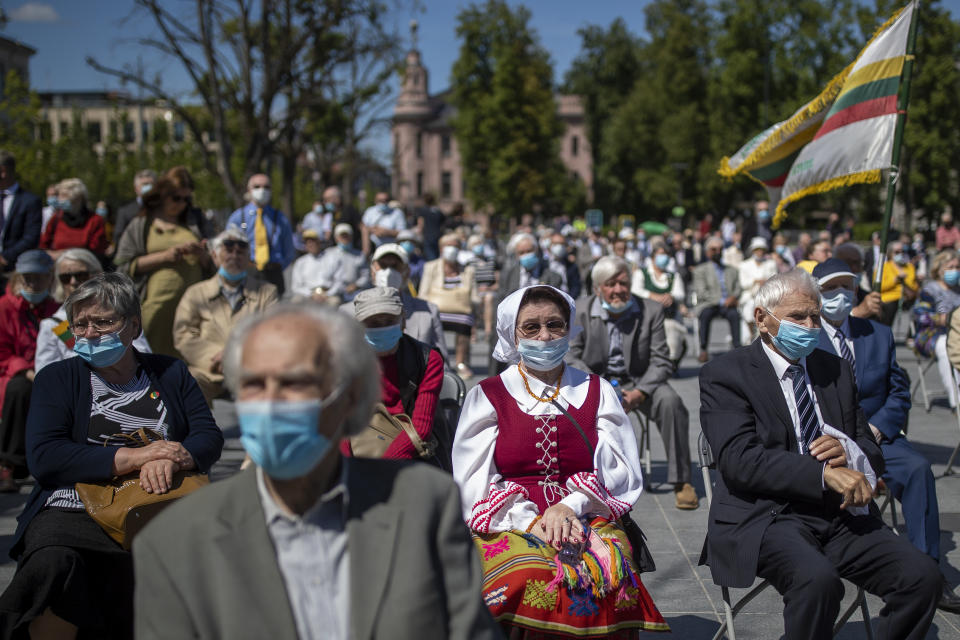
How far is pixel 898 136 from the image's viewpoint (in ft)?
22.0

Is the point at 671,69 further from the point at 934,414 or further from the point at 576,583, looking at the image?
the point at 576,583

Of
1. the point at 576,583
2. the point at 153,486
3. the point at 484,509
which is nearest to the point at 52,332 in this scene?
the point at 153,486

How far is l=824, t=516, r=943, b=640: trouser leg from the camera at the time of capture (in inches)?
143

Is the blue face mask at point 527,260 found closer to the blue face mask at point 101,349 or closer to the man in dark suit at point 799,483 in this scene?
the man in dark suit at point 799,483

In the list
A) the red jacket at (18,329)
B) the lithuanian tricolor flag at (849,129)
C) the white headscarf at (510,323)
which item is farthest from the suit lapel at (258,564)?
the lithuanian tricolor flag at (849,129)

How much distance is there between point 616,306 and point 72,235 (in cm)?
500

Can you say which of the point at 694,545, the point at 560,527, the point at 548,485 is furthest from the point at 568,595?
the point at 694,545

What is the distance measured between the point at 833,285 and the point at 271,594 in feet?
14.8

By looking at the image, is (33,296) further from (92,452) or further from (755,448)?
(755,448)

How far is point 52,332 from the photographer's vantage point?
6.17 m

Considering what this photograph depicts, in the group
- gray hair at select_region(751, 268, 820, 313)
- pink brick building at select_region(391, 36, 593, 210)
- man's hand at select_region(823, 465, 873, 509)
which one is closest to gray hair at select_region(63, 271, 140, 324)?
gray hair at select_region(751, 268, 820, 313)

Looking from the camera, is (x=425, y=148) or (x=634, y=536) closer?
(x=634, y=536)

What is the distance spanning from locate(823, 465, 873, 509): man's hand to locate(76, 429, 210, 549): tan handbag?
244 cm

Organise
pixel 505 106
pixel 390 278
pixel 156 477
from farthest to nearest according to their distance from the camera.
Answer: pixel 505 106 → pixel 390 278 → pixel 156 477
